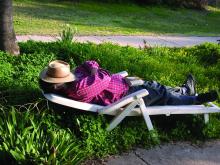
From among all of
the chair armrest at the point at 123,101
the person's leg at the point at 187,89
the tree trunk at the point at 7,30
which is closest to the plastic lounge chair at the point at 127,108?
the chair armrest at the point at 123,101

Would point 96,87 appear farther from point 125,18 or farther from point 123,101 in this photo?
point 125,18

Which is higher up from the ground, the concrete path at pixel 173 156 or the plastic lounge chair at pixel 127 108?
the plastic lounge chair at pixel 127 108

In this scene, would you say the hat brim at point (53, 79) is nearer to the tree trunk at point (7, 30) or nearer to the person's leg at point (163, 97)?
the person's leg at point (163, 97)

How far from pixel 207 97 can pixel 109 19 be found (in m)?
10.2

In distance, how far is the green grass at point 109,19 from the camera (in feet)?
40.1

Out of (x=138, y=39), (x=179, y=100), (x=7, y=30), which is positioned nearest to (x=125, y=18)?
(x=138, y=39)

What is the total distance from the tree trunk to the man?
196cm

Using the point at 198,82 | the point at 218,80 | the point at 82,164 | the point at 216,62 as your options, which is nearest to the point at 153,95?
the point at 82,164

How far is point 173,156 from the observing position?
16.3ft

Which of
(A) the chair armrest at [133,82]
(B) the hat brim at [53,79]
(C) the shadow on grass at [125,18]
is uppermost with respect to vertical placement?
(B) the hat brim at [53,79]

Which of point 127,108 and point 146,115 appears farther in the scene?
point 146,115

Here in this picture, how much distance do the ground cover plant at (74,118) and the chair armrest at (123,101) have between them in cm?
15

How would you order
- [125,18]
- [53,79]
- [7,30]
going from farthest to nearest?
[125,18], [7,30], [53,79]

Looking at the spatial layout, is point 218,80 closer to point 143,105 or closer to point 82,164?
point 143,105
